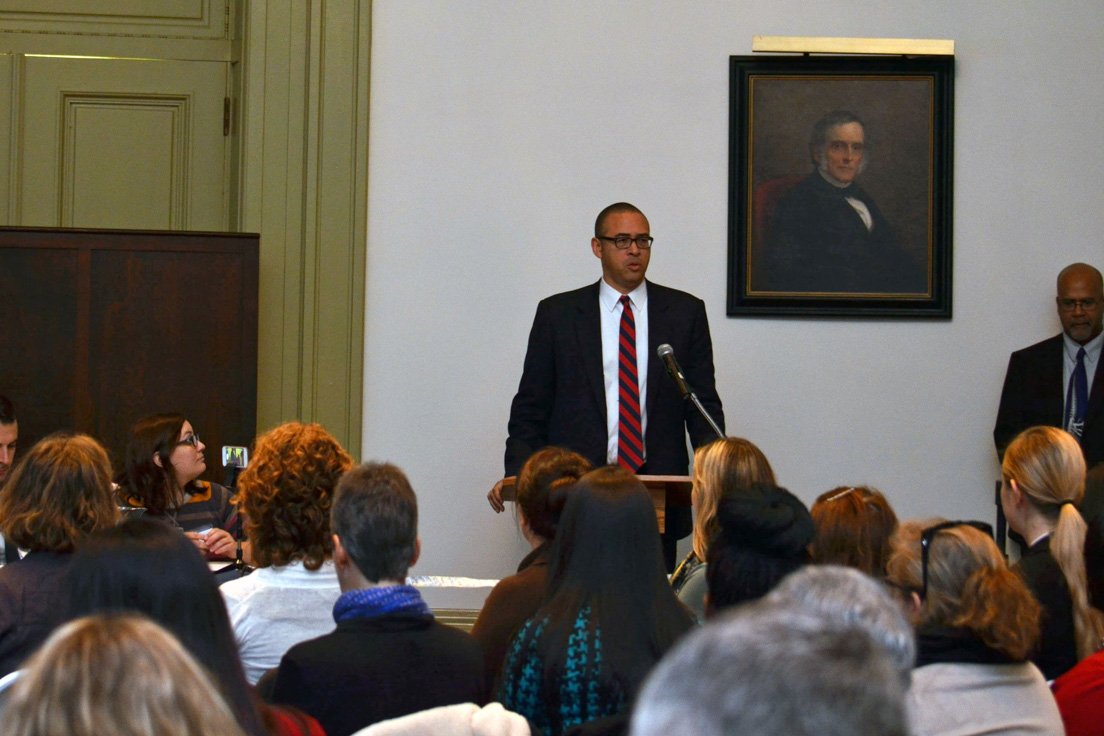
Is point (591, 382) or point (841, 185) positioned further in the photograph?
point (841, 185)

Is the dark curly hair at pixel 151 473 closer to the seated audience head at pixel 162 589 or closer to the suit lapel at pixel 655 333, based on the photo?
the suit lapel at pixel 655 333

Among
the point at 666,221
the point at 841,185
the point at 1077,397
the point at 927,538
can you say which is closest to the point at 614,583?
the point at 927,538

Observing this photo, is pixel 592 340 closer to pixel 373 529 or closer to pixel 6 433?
pixel 6 433

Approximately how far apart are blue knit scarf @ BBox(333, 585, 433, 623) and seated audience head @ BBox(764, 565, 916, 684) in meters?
0.73

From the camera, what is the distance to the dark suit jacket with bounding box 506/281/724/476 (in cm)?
493

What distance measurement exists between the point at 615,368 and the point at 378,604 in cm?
302

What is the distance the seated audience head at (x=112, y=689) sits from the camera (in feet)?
3.20

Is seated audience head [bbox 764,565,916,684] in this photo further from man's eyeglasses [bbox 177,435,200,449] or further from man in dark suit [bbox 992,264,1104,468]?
man in dark suit [bbox 992,264,1104,468]

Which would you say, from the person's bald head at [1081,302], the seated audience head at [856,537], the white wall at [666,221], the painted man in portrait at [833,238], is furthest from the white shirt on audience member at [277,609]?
the person's bald head at [1081,302]

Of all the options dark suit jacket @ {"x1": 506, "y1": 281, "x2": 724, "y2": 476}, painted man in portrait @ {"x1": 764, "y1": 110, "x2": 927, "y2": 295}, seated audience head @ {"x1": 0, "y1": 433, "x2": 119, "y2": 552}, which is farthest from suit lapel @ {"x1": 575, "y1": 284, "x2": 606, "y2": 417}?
seated audience head @ {"x1": 0, "y1": 433, "x2": 119, "y2": 552}

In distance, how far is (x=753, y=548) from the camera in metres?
2.40

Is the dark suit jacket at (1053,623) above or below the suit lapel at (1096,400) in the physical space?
below

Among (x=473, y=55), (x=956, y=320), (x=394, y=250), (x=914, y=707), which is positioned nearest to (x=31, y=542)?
(x=914, y=707)

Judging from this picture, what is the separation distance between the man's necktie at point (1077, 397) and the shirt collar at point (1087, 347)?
0.03 m
